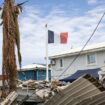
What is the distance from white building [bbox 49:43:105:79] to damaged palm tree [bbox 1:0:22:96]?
2210cm

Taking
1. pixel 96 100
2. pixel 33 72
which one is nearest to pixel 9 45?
pixel 96 100

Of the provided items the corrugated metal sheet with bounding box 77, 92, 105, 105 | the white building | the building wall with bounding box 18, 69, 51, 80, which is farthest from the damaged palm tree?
the building wall with bounding box 18, 69, 51, 80

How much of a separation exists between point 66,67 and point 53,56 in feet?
6.78

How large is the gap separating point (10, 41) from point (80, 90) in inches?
188

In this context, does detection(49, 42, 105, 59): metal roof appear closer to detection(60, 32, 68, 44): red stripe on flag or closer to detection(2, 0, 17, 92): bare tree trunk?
detection(60, 32, 68, 44): red stripe on flag

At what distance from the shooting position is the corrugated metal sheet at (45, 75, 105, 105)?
424 inches

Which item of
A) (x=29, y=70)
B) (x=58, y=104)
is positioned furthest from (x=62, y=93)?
(x=29, y=70)

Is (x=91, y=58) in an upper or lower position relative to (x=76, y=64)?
upper

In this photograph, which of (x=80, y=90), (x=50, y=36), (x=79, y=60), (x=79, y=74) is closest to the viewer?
(x=80, y=90)

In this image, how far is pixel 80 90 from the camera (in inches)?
429

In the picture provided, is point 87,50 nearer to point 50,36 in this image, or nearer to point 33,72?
point 50,36

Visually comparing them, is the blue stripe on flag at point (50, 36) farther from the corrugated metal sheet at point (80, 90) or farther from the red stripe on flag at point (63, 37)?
the corrugated metal sheet at point (80, 90)

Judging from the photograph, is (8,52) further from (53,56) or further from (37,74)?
(37,74)

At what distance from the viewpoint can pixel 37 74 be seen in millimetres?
48750
